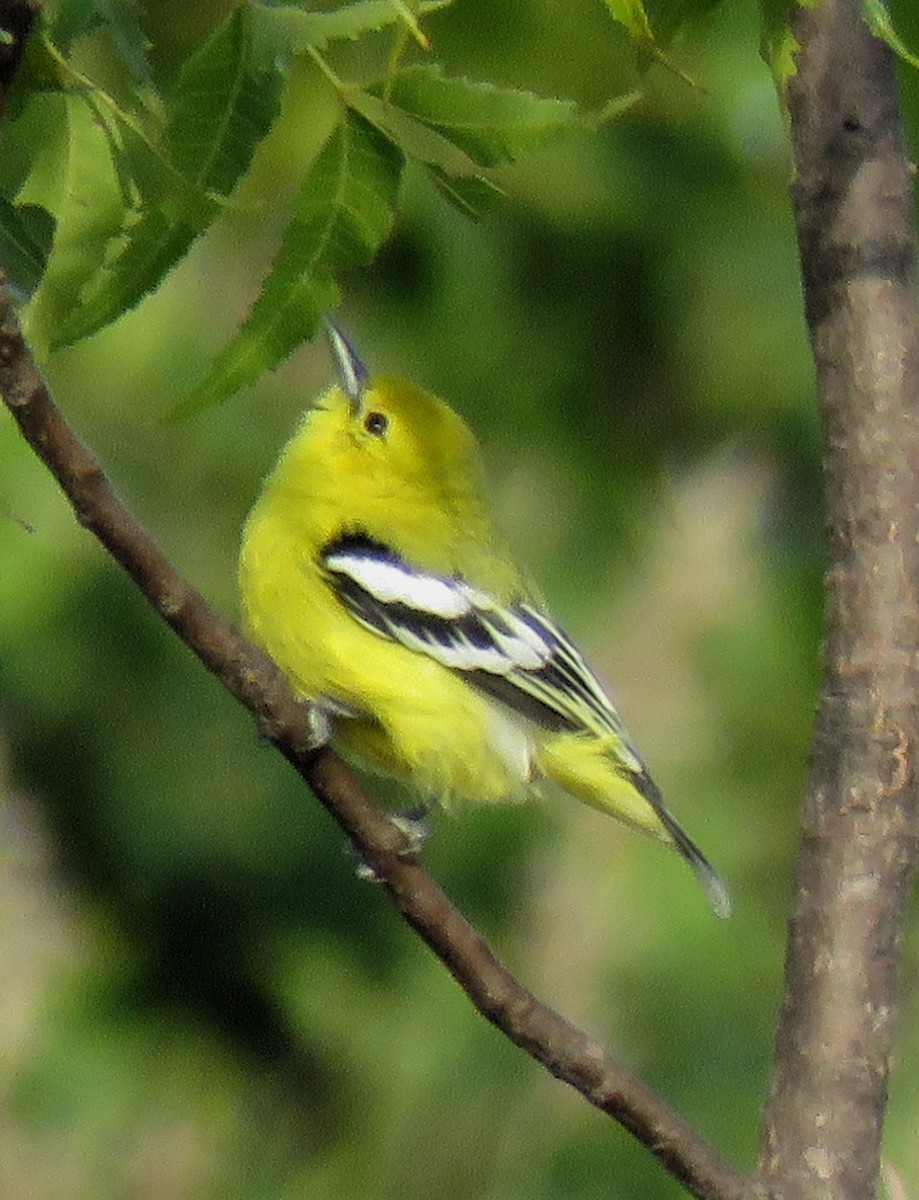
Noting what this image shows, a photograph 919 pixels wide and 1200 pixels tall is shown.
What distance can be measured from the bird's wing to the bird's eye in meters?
0.31

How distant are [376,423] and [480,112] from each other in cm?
175

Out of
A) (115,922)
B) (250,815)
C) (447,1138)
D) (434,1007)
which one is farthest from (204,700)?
(447,1138)

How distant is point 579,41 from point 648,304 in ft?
1.71

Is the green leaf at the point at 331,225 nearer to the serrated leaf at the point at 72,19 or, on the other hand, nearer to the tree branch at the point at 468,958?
the serrated leaf at the point at 72,19

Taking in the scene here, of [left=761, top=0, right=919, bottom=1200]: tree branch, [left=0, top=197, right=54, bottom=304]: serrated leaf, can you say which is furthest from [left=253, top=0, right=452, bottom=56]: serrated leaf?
[left=761, top=0, right=919, bottom=1200]: tree branch

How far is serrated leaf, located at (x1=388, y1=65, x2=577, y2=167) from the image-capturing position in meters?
1.14

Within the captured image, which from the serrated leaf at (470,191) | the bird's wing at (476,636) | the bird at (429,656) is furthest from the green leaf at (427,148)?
the bird's wing at (476,636)

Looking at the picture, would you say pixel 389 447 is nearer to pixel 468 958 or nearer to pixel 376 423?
pixel 376 423

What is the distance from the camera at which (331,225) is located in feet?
3.91

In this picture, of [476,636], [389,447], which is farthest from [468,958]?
[389,447]

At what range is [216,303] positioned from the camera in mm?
3404

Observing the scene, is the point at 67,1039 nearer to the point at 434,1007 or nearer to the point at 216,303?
the point at 434,1007

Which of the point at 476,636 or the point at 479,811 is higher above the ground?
the point at 476,636

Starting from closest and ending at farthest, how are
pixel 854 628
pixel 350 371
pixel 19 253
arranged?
1. pixel 19 253
2. pixel 854 628
3. pixel 350 371
